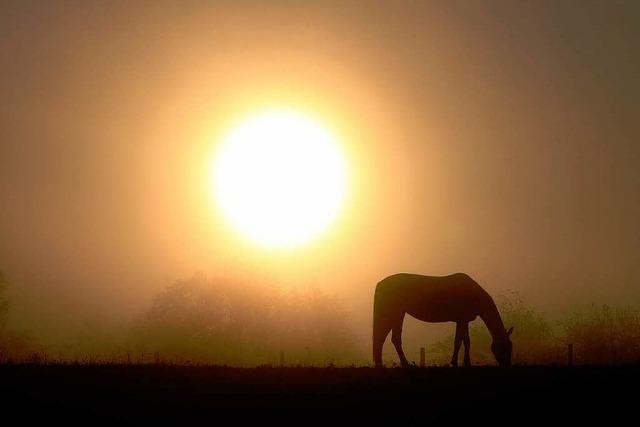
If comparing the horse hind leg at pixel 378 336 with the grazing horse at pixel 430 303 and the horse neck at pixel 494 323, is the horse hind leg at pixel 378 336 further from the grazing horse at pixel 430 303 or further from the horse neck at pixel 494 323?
the horse neck at pixel 494 323

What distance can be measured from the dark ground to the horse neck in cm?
860

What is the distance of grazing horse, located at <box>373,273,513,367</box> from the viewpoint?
27547mm

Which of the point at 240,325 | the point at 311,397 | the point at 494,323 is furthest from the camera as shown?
the point at 240,325

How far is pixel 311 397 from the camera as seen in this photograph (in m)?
14.8

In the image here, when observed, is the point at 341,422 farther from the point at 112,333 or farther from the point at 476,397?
the point at 112,333

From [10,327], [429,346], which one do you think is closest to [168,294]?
[10,327]

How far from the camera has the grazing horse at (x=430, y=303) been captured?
27.5 m

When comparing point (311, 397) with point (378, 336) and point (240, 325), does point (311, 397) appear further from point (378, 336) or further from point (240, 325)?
point (240, 325)

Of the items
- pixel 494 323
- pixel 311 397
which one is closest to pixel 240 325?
pixel 494 323

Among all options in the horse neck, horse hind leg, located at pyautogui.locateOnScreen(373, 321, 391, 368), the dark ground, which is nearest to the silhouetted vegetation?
horse hind leg, located at pyautogui.locateOnScreen(373, 321, 391, 368)

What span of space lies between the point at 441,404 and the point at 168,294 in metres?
80.0

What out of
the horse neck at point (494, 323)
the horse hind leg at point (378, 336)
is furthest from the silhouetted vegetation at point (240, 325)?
the horse neck at point (494, 323)

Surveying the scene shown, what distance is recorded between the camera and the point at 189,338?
79688mm

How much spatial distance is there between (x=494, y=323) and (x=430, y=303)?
2.87 m
